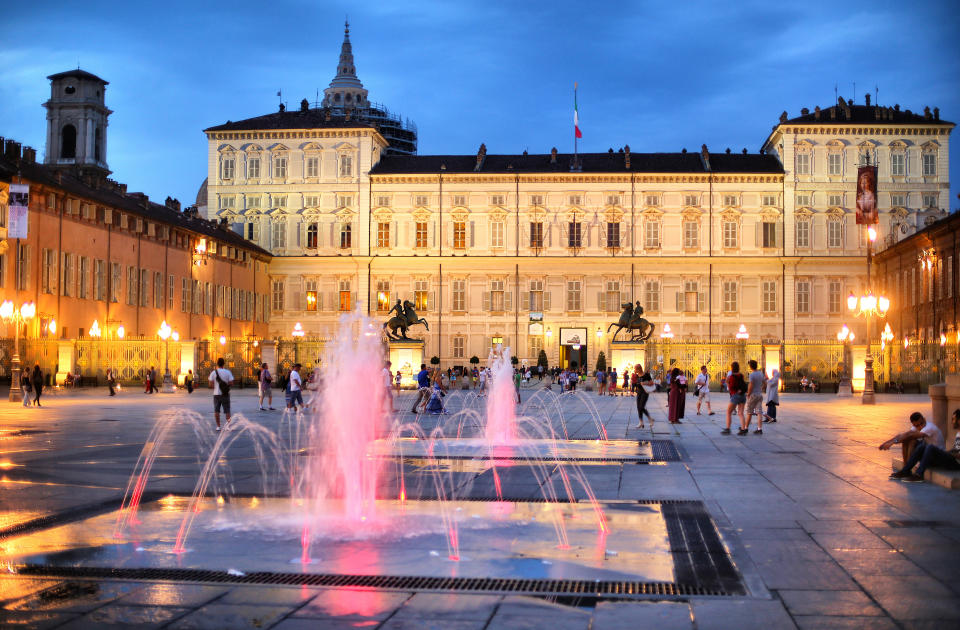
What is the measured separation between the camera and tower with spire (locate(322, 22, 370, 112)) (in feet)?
301

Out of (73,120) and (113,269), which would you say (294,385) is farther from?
(73,120)

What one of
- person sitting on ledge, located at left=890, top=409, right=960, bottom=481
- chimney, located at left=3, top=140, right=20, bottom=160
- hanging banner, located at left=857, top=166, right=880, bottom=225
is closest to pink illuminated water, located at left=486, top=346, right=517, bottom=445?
person sitting on ledge, located at left=890, top=409, right=960, bottom=481

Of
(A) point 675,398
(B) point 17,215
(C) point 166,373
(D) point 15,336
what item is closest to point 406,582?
(A) point 675,398

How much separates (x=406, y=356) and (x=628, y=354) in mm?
9886

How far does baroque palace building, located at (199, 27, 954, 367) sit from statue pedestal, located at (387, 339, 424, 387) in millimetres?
18620

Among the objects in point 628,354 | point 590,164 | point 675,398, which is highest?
point 590,164

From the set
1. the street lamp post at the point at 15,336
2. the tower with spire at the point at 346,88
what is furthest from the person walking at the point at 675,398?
the tower with spire at the point at 346,88

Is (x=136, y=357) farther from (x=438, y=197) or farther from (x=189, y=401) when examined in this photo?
(x=438, y=197)

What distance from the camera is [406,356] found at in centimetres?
4328

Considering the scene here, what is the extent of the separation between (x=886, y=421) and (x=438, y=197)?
44.0m

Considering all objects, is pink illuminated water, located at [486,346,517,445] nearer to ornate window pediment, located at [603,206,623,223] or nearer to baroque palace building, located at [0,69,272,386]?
baroque palace building, located at [0,69,272,386]

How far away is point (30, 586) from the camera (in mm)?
6484

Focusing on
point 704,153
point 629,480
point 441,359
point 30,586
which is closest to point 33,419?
point 629,480

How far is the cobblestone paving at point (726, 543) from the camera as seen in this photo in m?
5.75
